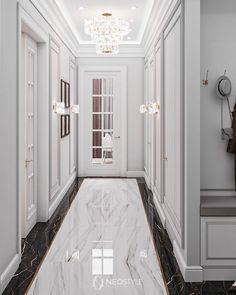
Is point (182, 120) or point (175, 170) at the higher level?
point (182, 120)

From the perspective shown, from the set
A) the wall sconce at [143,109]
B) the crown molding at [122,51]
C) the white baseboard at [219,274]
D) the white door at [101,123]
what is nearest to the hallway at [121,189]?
the white baseboard at [219,274]

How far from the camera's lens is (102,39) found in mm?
5457

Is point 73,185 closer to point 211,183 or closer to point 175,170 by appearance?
point 175,170

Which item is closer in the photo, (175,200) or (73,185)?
(175,200)

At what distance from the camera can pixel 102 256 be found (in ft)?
11.9

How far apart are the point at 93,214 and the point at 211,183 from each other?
226 centimetres

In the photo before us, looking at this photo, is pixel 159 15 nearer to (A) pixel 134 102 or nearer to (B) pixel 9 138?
(B) pixel 9 138

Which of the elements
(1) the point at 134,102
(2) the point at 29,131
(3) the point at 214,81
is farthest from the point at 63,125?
(3) the point at 214,81

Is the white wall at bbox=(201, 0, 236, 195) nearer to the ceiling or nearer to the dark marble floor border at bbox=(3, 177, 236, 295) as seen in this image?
the dark marble floor border at bbox=(3, 177, 236, 295)

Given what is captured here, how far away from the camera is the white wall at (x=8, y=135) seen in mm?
2977

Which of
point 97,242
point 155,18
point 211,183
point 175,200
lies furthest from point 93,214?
point 155,18

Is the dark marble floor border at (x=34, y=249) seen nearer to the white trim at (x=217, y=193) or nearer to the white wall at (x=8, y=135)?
the white wall at (x=8, y=135)

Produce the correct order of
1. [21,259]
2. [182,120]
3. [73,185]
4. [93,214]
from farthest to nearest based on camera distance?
[73,185] → [93,214] → [21,259] → [182,120]

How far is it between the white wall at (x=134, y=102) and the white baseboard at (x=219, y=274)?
5480 millimetres
